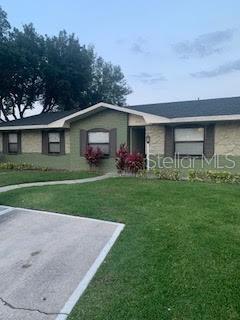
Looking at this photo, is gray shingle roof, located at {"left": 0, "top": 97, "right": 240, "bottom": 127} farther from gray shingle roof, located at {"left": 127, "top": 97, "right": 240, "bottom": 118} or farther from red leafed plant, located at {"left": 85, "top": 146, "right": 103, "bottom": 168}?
red leafed plant, located at {"left": 85, "top": 146, "right": 103, "bottom": 168}

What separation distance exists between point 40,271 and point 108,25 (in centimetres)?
1549

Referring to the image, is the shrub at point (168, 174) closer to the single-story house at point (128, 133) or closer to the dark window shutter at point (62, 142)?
the single-story house at point (128, 133)

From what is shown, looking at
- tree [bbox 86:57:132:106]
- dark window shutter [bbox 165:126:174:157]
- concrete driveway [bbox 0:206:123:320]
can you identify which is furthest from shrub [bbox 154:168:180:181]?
tree [bbox 86:57:132:106]

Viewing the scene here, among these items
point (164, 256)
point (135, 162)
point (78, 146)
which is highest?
point (78, 146)

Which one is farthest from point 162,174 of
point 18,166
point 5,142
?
point 5,142

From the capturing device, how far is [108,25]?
58.7ft

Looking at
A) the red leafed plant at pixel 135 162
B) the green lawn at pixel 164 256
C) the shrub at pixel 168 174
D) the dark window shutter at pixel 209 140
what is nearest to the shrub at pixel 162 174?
the shrub at pixel 168 174

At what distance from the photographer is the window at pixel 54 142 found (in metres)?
17.9

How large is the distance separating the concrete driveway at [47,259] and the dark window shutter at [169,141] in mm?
7835

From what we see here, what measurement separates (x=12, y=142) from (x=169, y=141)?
371 inches

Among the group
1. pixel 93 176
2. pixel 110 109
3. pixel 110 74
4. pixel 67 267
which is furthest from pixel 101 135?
pixel 110 74

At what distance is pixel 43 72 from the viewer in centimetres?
2734

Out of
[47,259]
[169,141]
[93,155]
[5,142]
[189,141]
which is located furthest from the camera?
[5,142]

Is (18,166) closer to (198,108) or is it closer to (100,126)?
(100,126)
